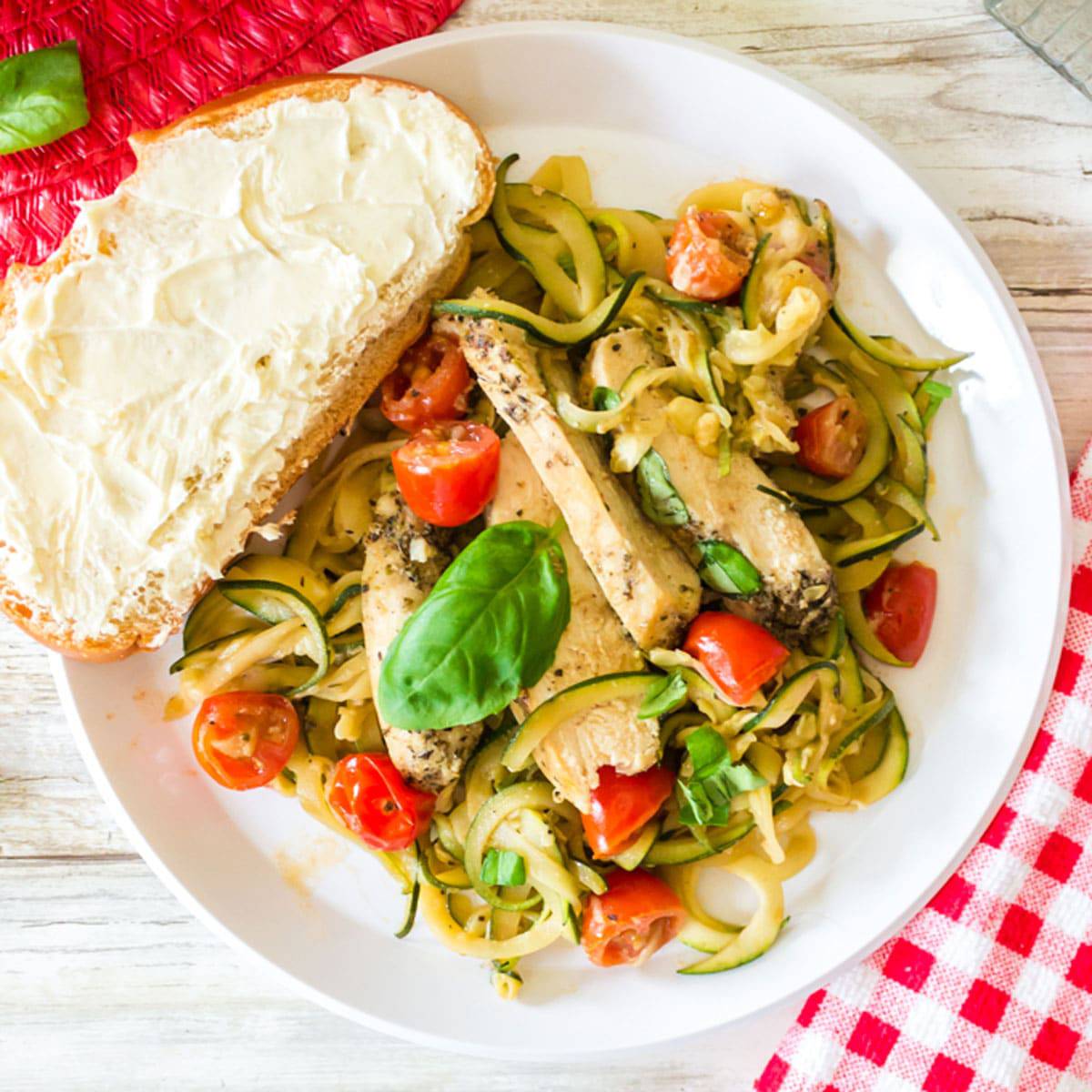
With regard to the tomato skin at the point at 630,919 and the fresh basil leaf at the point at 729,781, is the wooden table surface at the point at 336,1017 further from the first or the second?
the fresh basil leaf at the point at 729,781

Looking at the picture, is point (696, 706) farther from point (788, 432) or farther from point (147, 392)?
point (147, 392)

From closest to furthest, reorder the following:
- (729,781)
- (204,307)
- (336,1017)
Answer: (204,307) → (729,781) → (336,1017)

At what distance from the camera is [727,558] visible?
350 cm

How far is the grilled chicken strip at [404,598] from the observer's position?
3.62 metres

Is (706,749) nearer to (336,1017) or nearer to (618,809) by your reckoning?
(618,809)

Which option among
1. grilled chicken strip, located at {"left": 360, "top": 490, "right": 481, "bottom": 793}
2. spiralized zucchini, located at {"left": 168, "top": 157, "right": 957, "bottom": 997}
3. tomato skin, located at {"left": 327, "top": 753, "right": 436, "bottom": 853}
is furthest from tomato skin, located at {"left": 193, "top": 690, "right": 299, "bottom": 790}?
grilled chicken strip, located at {"left": 360, "top": 490, "right": 481, "bottom": 793}

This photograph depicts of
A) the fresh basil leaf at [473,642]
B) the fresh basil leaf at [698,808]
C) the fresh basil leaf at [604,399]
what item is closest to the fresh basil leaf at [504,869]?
the fresh basil leaf at [698,808]

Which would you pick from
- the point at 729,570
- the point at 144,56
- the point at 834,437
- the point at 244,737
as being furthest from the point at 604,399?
the point at 144,56

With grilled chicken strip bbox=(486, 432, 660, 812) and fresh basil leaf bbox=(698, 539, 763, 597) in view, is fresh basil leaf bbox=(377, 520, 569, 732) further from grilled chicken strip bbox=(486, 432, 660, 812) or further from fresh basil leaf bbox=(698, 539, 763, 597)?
fresh basil leaf bbox=(698, 539, 763, 597)

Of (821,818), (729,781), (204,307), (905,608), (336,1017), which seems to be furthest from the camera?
(336,1017)

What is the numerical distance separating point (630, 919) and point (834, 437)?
179 cm

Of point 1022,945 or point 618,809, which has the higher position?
point 618,809

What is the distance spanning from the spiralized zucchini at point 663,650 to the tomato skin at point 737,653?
7 centimetres

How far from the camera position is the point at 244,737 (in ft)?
12.2
